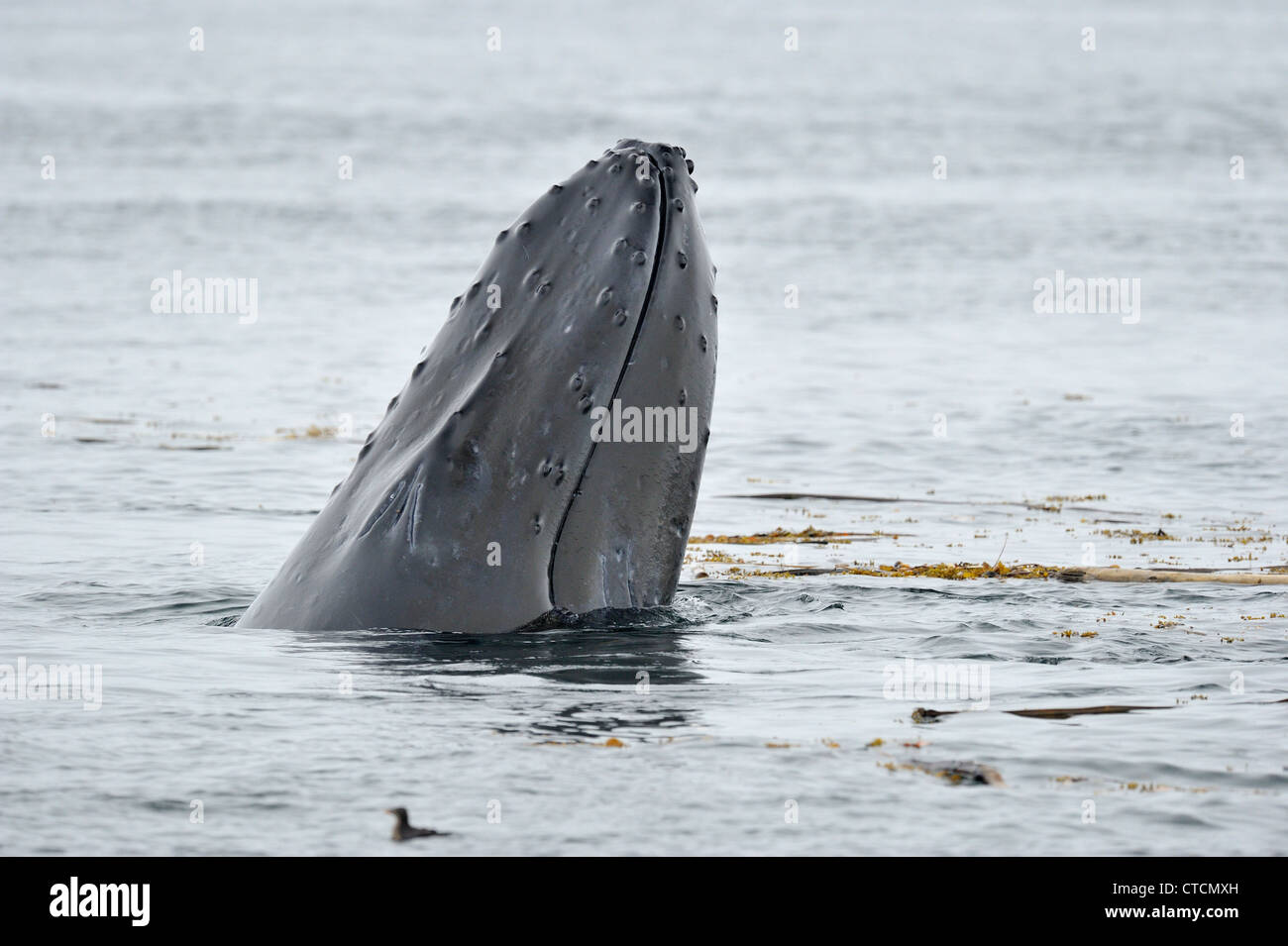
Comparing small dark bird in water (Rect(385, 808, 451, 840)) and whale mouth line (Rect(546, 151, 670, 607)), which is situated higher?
whale mouth line (Rect(546, 151, 670, 607))

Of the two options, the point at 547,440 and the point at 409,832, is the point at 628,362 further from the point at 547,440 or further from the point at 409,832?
the point at 409,832

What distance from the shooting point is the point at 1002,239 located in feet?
113

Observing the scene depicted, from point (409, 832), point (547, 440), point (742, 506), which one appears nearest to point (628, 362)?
point (547, 440)

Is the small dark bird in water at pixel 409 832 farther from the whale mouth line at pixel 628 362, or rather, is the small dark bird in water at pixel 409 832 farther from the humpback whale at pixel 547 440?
the whale mouth line at pixel 628 362

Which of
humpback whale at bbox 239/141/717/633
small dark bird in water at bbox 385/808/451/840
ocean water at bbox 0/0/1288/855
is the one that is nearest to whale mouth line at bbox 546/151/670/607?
humpback whale at bbox 239/141/717/633

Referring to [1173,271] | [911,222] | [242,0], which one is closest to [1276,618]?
[1173,271]

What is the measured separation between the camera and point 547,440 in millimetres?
7320

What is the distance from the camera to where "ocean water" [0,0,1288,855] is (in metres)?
5.85

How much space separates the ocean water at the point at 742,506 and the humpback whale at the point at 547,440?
20 cm

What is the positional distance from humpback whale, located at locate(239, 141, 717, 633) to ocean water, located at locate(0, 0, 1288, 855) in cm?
20

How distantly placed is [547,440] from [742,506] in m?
6.67

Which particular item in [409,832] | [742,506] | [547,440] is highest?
[547,440]

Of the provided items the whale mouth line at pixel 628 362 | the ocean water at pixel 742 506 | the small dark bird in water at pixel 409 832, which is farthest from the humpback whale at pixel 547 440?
the small dark bird in water at pixel 409 832

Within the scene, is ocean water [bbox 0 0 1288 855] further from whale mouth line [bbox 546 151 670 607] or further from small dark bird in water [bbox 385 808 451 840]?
whale mouth line [bbox 546 151 670 607]
